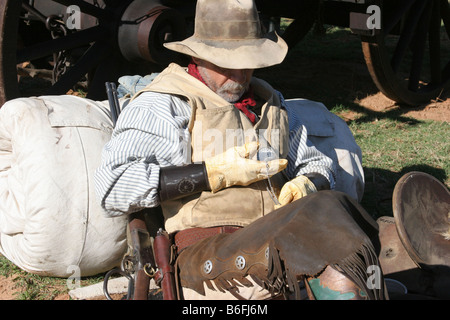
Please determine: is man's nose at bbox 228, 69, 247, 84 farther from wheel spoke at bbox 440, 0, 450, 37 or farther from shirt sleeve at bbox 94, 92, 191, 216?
wheel spoke at bbox 440, 0, 450, 37

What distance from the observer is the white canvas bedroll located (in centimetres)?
287

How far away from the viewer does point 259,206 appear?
2721mm

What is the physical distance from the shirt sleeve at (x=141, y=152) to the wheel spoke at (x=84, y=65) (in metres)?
1.97

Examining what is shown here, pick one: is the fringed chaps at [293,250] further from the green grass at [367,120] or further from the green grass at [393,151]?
the green grass at [393,151]

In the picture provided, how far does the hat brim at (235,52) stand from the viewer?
2646 mm

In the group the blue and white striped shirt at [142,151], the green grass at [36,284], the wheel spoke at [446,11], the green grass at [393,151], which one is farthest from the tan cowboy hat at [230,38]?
the wheel spoke at [446,11]

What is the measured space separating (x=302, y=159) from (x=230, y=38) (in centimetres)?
73

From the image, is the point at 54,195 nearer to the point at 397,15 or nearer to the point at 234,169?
the point at 234,169

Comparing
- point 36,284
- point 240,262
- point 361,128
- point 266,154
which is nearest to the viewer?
point 240,262

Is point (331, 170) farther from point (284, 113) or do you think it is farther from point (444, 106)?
point (444, 106)

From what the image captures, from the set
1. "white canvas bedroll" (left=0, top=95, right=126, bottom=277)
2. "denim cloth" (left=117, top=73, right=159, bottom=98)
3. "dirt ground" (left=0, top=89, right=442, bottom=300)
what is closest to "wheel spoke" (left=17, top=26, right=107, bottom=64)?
"denim cloth" (left=117, top=73, right=159, bottom=98)

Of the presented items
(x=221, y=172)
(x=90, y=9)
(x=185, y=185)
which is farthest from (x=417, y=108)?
(x=185, y=185)

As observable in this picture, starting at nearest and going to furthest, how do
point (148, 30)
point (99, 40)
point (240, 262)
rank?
point (240, 262) → point (148, 30) → point (99, 40)

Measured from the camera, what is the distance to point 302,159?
3.08m
